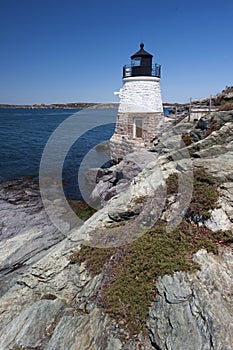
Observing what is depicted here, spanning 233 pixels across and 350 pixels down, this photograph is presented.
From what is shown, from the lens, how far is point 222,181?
23.8 ft

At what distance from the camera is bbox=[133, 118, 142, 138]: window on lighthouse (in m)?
22.3

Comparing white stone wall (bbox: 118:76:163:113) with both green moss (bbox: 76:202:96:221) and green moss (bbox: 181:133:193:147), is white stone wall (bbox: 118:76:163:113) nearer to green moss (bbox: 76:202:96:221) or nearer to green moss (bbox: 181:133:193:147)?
green moss (bbox: 181:133:193:147)

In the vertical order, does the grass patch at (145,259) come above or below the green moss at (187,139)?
below

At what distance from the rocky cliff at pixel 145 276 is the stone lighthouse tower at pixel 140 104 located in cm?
1260

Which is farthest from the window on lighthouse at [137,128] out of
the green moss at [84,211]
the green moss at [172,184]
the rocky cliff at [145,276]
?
the green moss at [172,184]

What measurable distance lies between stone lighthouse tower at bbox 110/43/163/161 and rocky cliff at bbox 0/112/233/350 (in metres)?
12.6

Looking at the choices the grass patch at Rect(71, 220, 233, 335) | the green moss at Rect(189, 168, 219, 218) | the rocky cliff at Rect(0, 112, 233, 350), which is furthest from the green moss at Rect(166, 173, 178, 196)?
the grass patch at Rect(71, 220, 233, 335)

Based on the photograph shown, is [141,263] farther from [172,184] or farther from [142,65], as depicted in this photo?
[142,65]

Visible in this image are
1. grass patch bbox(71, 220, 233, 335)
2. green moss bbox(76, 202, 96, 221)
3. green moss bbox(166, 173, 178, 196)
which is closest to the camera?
A: grass patch bbox(71, 220, 233, 335)

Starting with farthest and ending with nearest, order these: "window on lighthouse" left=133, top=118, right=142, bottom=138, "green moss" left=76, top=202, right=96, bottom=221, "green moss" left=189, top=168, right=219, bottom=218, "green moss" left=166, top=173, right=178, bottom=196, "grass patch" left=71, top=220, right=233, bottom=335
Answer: "window on lighthouse" left=133, top=118, right=142, bottom=138
"green moss" left=76, top=202, right=96, bottom=221
"green moss" left=166, top=173, right=178, bottom=196
"green moss" left=189, top=168, right=219, bottom=218
"grass patch" left=71, top=220, right=233, bottom=335

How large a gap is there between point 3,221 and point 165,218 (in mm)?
9767

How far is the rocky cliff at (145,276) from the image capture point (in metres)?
4.98

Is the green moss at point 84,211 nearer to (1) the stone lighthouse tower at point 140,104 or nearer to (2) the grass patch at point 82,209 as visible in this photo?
(2) the grass patch at point 82,209

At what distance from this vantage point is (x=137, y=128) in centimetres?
2272
